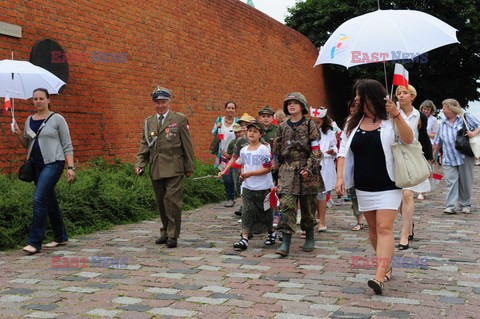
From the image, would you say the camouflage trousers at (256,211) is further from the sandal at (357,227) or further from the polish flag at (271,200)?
the sandal at (357,227)

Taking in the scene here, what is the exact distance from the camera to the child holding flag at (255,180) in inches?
266

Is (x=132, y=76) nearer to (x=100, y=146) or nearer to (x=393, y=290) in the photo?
(x=100, y=146)

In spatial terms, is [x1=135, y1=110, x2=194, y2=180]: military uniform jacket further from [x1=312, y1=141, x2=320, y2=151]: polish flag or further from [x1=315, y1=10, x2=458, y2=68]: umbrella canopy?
[x1=315, y1=10, x2=458, y2=68]: umbrella canopy

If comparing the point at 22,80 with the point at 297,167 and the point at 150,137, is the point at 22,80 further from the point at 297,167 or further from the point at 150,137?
the point at 297,167

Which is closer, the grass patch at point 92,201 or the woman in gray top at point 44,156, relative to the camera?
the woman in gray top at point 44,156

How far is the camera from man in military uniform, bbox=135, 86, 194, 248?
6785 millimetres

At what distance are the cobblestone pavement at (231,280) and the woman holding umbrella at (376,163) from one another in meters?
0.43

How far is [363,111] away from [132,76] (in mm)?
7219

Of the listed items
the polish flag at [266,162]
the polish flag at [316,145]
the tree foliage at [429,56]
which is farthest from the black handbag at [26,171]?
the tree foliage at [429,56]

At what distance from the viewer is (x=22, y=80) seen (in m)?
6.91

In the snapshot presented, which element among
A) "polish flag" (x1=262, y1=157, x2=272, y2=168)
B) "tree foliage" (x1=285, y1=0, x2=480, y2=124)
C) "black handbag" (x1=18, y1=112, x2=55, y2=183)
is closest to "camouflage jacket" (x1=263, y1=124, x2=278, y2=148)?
"polish flag" (x1=262, y1=157, x2=272, y2=168)

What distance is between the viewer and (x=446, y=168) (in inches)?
379

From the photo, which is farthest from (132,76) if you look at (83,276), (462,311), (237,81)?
(462,311)

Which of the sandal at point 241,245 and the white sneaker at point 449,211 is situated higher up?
the sandal at point 241,245
